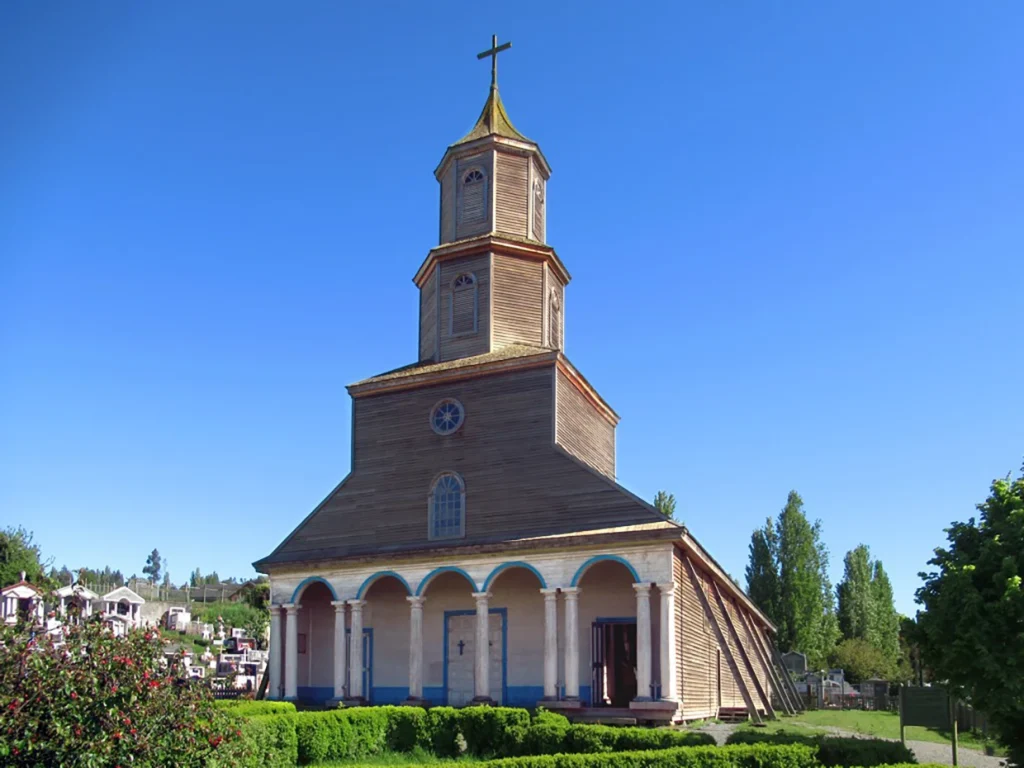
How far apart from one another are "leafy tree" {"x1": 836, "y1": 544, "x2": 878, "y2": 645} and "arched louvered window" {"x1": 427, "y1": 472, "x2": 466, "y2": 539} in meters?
58.9

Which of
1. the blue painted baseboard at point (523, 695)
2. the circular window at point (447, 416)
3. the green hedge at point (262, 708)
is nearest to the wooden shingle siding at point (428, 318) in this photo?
the circular window at point (447, 416)

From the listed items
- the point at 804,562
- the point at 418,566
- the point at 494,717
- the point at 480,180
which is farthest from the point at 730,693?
the point at 804,562

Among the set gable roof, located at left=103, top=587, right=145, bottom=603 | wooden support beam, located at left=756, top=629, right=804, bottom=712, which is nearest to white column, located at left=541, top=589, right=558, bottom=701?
wooden support beam, located at left=756, top=629, right=804, bottom=712

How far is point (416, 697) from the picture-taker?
29688 millimetres

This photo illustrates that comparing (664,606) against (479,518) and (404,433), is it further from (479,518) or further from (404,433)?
(404,433)

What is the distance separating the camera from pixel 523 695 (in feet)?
97.7

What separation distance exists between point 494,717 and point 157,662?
12482 millimetres

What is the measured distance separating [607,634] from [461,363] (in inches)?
384

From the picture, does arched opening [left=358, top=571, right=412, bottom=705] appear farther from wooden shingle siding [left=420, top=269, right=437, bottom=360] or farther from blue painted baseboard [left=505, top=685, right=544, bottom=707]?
wooden shingle siding [left=420, top=269, right=437, bottom=360]

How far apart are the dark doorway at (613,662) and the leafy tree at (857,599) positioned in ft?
182

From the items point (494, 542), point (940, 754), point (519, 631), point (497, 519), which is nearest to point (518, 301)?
point (497, 519)

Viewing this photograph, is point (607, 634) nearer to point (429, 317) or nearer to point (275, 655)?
point (275, 655)

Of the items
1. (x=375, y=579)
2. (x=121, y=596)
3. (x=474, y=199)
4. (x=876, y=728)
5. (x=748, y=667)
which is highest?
(x=474, y=199)

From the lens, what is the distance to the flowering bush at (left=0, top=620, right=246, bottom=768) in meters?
10.5
